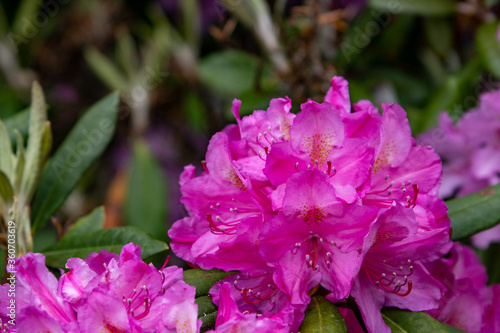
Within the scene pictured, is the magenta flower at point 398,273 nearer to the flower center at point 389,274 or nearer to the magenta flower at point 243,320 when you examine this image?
the flower center at point 389,274

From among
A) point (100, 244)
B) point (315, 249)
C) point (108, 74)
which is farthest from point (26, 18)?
point (315, 249)

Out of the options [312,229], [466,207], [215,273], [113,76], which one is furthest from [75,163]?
[113,76]

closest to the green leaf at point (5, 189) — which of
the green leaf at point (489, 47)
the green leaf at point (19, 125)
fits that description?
the green leaf at point (19, 125)

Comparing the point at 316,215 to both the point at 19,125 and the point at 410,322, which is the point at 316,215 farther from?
the point at 19,125

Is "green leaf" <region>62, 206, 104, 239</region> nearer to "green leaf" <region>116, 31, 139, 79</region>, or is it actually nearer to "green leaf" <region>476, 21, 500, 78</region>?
"green leaf" <region>476, 21, 500, 78</region>

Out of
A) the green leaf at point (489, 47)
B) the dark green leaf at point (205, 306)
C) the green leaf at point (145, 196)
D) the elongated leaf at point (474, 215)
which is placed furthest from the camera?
the green leaf at point (145, 196)

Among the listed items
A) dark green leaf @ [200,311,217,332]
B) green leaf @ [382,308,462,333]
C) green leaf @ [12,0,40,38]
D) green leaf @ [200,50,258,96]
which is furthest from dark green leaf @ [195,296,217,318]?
green leaf @ [12,0,40,38]

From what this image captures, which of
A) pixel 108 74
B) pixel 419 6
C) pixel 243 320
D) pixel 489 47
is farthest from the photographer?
pixel 108 74
